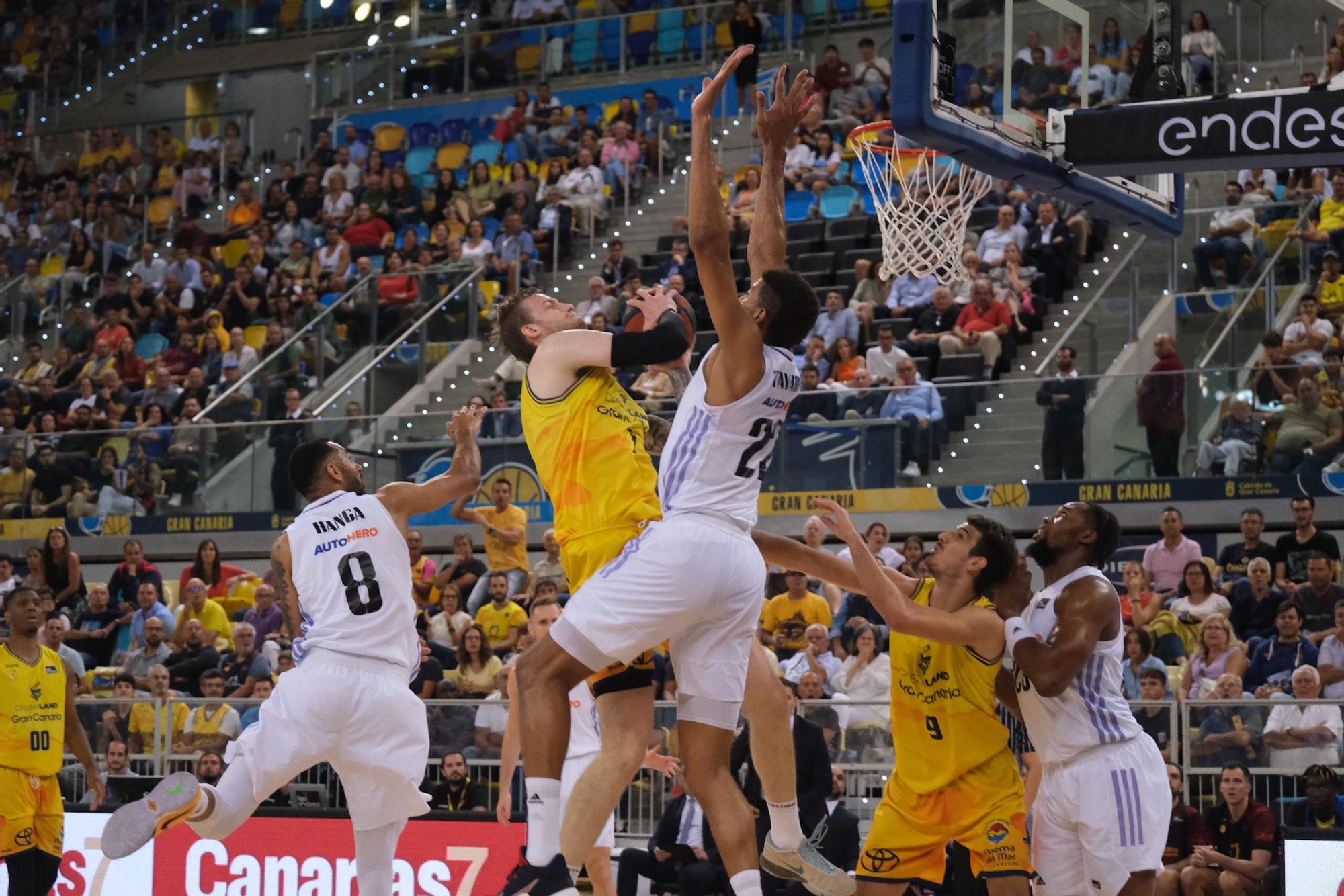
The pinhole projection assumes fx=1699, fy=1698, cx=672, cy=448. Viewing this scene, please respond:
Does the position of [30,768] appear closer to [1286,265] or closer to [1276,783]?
[1276,783]

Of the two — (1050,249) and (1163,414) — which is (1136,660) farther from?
(1050,249)

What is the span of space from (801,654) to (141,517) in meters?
9.79

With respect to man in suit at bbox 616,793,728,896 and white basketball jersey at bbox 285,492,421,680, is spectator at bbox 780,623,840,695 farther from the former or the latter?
white basketball jersey at bbox 285,492,421,680

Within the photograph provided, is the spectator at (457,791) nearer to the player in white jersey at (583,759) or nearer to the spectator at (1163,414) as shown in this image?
the player in white jersey at (583,759)

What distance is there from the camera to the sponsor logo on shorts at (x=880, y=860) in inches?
309

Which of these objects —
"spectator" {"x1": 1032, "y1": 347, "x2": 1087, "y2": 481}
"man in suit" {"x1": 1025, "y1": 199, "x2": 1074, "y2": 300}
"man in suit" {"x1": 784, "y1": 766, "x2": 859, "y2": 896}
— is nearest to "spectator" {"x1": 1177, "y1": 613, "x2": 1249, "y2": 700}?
"man in suit" {"x1": 784, "y1": 766, "x2": 859, "y2": 896}

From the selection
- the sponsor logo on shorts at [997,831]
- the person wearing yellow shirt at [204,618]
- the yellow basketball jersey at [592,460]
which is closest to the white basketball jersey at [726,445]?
the yellow basketball jersey at [592,460]

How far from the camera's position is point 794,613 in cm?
1499

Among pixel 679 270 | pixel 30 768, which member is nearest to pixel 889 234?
pixel 30 768

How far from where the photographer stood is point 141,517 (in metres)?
20.3

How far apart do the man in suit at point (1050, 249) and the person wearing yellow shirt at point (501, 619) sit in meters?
6.83

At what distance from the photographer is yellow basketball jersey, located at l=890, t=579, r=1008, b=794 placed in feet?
25.7

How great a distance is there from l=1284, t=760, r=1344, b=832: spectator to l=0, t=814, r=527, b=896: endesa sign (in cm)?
519

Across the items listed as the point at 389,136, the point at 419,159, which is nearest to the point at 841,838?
the point at 419,159
